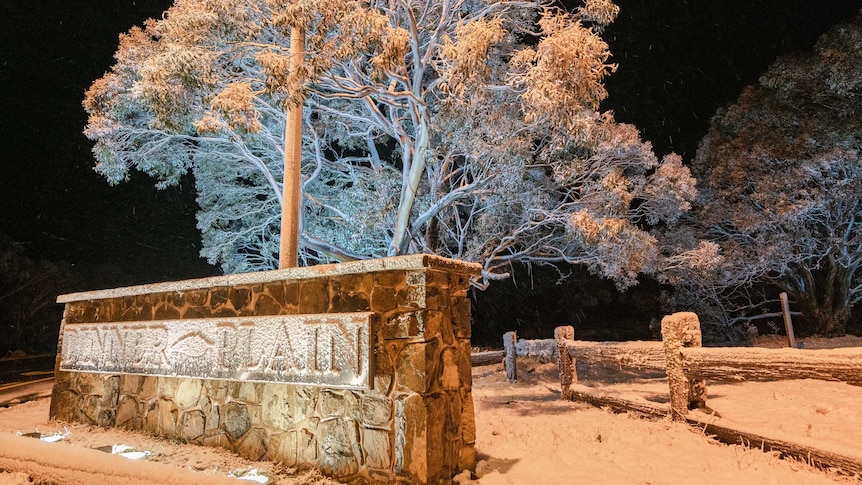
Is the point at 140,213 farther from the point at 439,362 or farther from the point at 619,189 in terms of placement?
the point at 439,362

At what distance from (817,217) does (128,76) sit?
16.6 meters

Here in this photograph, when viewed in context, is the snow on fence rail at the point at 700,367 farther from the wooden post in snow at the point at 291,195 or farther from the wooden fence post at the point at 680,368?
the wooden post in snow at the point at 291,195

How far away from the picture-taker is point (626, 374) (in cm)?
1039

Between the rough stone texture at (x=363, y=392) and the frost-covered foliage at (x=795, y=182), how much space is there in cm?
969

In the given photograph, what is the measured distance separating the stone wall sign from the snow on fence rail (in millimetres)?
3285

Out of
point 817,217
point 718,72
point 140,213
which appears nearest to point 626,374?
point 817,217

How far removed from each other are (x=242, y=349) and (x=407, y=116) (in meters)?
8.15

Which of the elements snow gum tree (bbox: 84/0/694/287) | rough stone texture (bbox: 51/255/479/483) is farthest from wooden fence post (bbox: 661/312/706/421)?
snow gum tree (bbox: 84/0/694/287)

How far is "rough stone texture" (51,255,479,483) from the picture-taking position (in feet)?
10.8

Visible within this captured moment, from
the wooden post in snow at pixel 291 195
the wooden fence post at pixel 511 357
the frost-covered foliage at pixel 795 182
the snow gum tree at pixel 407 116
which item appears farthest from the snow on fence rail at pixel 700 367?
the frost-covered foliage at pixel 795 182

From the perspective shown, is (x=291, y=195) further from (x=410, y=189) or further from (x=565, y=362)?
(x=565, y=362)

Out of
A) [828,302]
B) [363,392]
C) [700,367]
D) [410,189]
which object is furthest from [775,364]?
[828,302]

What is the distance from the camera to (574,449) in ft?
14.6

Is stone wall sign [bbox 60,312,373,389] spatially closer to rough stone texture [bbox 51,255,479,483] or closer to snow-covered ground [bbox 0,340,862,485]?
rough stone texture [bbox 51,255,479,483]
